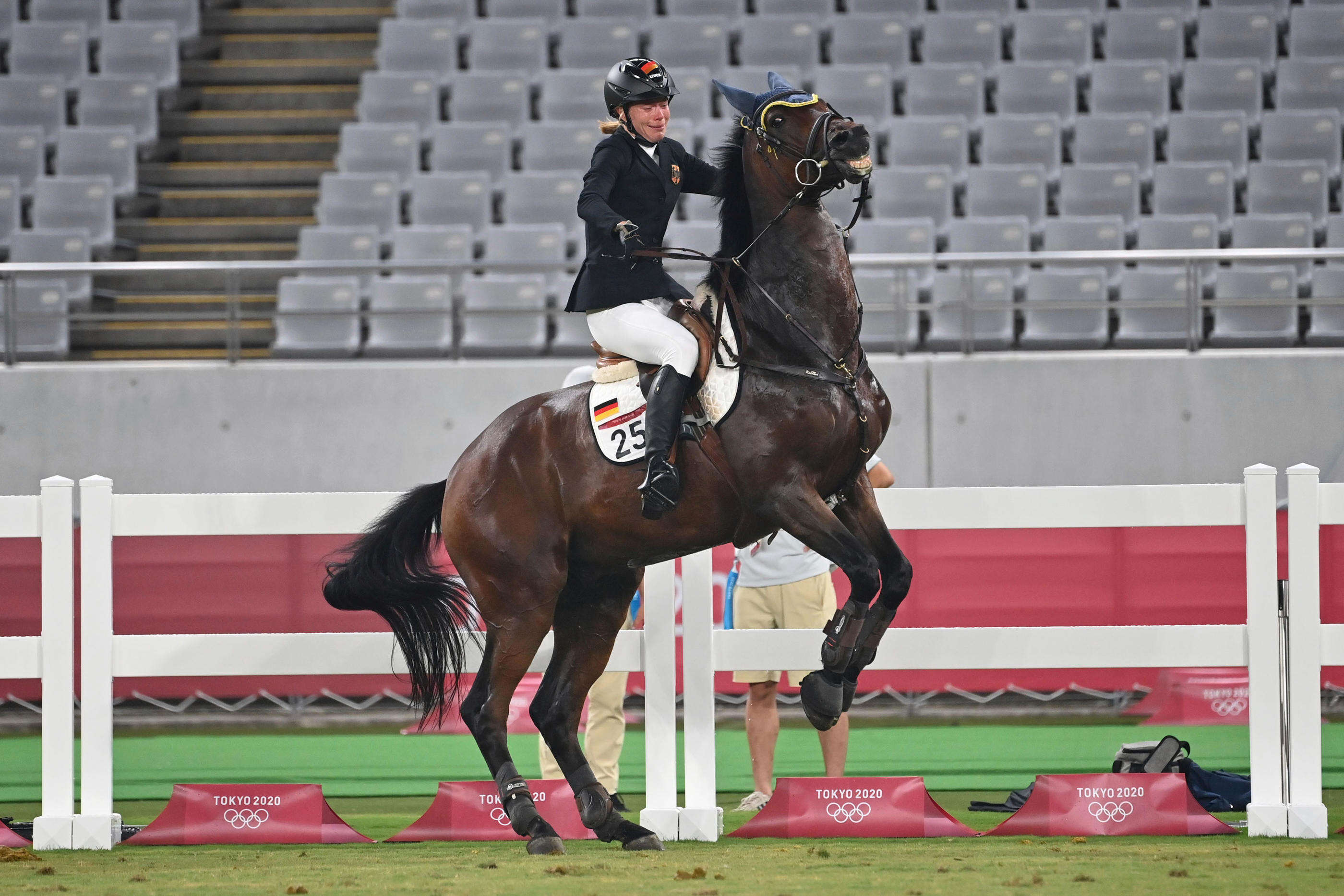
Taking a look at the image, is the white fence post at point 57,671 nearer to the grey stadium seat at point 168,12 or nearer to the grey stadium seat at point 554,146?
the grey stadium seat at point 554,146

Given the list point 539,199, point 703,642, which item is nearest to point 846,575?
point 703,642

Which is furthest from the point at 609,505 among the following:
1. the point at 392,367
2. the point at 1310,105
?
the point at 1310,105

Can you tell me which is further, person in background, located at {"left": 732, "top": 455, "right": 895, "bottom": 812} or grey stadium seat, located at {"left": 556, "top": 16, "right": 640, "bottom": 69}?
grey stadium seat, located at {"left": 556, "top": 16, "right": 640, "bottom": 69}

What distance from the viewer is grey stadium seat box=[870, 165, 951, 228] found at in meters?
12.1

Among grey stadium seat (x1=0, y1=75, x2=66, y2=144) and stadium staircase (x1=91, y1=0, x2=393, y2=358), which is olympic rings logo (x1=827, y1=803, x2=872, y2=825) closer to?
stadium staircase (x1=91, y1=0, x2=393, y2=358)

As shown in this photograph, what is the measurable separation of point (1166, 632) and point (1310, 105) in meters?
9.18

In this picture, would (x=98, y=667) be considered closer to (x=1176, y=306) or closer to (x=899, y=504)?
(x=899, y=504)

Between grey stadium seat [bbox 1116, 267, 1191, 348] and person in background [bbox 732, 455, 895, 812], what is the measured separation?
450cm

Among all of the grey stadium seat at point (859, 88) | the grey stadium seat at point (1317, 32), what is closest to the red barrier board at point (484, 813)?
the grey stadium seat at point (859, 88)

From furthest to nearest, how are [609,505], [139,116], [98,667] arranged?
1. [139,116]
2. [98,667]
3. [609,505]

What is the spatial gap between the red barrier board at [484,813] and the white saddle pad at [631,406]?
1.30m

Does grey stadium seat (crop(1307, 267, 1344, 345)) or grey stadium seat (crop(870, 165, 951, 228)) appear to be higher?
grey stadium seat (crop(870, 165, 951, 228))

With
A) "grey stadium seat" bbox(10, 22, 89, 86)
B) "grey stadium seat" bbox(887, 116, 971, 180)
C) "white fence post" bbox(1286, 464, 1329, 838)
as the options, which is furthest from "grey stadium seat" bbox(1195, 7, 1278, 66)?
"grey stadium seat" bbox(10, 22, 89, 86)

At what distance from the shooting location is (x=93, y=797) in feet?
17.2
